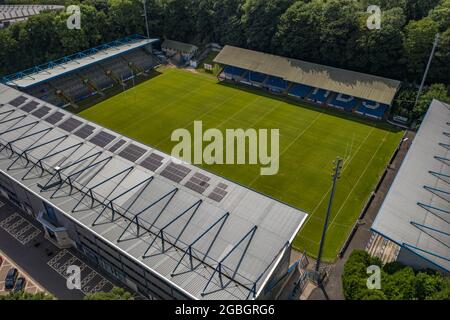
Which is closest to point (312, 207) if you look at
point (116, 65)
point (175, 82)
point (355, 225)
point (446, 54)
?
point (355, 225)

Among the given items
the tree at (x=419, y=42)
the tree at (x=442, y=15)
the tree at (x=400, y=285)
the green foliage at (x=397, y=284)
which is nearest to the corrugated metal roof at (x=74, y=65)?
the tree at (x=419, y=42)

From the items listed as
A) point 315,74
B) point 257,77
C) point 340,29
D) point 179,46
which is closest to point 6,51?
point 179,46

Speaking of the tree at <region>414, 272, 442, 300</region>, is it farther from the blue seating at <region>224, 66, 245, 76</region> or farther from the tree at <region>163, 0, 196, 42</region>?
the tree at <region>163, 0, 196, 42</region>

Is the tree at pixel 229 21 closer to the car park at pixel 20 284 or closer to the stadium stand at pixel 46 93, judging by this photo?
the stadium stand at pixel 46 93

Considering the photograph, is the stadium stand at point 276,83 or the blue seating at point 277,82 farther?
the blue seating at point 277,82

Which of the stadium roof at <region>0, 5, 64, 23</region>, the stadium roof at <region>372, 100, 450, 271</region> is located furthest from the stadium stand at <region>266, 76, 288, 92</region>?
the stadium roof at <region>0, 5, 64, 23</region>
